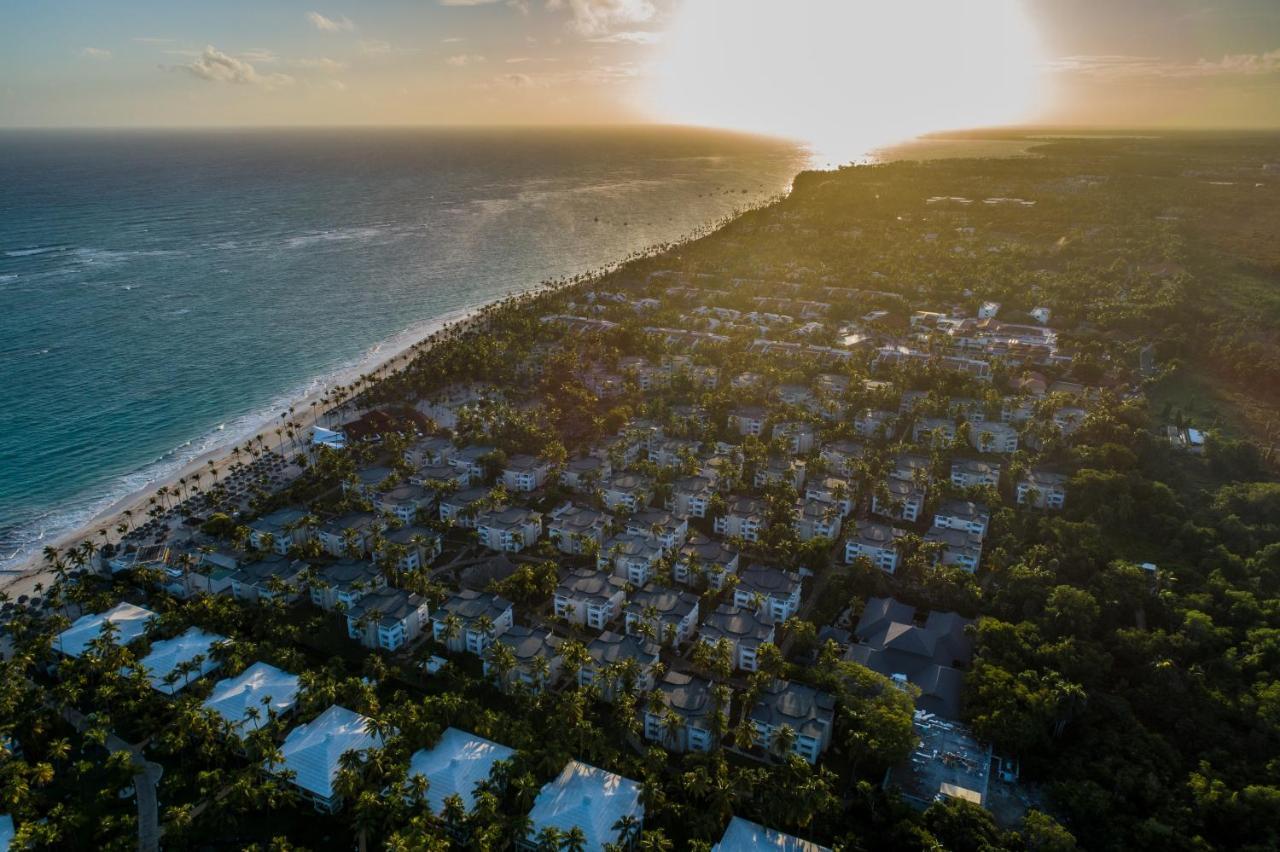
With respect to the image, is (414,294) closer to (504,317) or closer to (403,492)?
(504,317)

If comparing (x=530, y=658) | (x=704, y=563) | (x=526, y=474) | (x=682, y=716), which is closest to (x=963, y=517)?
(x=704, y=563)

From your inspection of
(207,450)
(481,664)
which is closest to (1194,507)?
(481,664)

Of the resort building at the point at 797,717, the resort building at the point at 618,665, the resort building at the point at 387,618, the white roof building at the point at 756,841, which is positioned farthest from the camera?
the resort building at the point at 387,618

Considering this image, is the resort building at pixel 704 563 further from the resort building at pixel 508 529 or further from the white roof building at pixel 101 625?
the white roof building at pixel 101 625

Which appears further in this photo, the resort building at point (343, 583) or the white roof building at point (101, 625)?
the resort building at point (343, 583)

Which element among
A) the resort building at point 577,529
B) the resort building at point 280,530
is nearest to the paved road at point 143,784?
the resort building at point 280,530

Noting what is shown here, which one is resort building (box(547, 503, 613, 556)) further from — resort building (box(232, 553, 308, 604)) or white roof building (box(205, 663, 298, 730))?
white roof building (box(205, 663, 298, 730))
